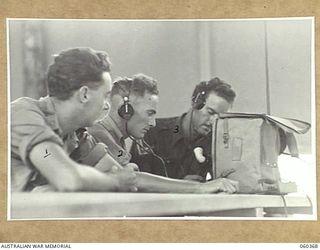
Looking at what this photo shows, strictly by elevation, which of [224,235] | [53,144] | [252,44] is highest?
[252,44]

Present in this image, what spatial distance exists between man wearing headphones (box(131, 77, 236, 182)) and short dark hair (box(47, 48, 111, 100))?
99 millimetres

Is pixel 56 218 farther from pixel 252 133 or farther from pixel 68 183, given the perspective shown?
pixel 252 133

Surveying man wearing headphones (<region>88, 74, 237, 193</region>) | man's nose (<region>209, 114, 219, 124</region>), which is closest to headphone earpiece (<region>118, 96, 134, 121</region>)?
man wearing headphones (<region>88, 74, 237, 193</region>)

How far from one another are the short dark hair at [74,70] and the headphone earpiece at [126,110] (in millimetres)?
41

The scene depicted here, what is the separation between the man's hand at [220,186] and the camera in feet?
2.06

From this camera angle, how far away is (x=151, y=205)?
2.05 ft

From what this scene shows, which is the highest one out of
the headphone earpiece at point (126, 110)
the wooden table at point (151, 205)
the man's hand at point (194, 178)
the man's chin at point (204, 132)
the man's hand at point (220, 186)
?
the headphone earpiece at point (126, 110)

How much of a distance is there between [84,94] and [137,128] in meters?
0.08

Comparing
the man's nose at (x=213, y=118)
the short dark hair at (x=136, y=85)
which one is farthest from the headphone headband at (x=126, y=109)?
the man's nose at (x=213, y=118)

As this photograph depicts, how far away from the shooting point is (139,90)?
0.64m

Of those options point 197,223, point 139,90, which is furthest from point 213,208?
point 139,90

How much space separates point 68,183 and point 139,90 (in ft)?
0.47

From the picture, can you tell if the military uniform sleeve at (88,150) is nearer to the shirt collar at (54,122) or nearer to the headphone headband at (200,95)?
the shirt collar at (54,122)

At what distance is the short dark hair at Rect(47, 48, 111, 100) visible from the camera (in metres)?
0.63
